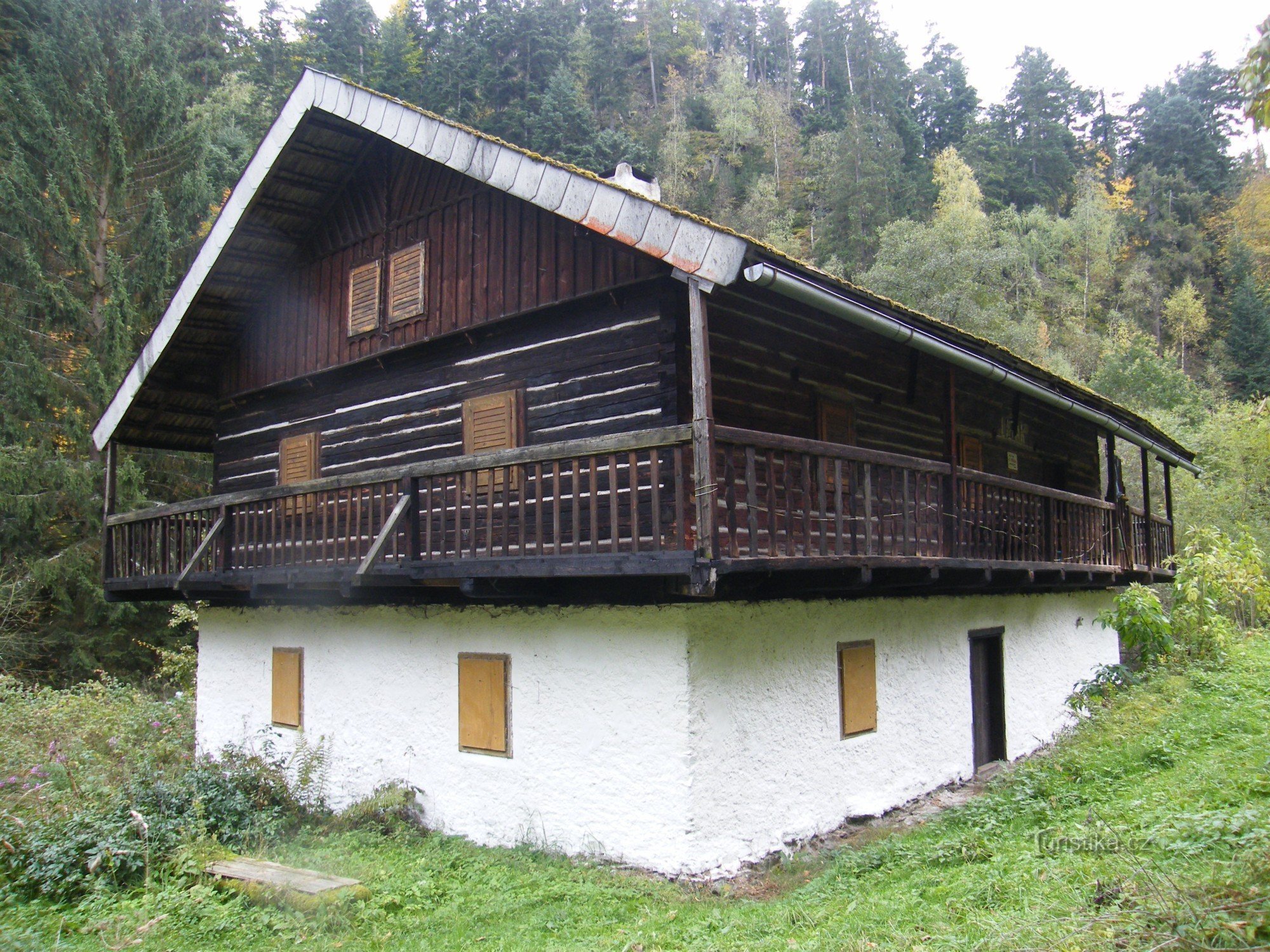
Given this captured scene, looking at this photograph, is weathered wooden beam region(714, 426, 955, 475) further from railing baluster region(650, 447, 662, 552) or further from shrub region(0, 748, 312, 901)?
shrub region(0, 748, 312, 901)

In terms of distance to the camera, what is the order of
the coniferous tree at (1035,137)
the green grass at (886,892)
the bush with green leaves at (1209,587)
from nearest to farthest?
1. the green grass at (886,892)
2. the bush with green leaves at (1209,587)
3. the coniferous tree at (1035,137)

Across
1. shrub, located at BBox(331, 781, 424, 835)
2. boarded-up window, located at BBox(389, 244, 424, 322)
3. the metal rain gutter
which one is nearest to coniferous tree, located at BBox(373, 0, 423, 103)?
boarded-up window, located at BBox(389, 244, 424, 322)

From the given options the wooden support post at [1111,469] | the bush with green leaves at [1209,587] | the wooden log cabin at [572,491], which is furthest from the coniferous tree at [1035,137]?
the wooden log cabin at [572,491]

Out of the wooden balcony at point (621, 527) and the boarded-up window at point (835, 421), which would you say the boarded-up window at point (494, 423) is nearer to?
the wooden balcony at point (621, 527)

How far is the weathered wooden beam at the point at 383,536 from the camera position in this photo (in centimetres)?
953

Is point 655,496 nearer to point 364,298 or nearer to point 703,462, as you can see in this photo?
point 703,462

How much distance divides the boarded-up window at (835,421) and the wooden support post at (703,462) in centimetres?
386

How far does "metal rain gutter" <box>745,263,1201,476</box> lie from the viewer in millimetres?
7672

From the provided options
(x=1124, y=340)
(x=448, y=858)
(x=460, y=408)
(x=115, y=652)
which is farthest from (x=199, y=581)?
(x=1124, y=340)

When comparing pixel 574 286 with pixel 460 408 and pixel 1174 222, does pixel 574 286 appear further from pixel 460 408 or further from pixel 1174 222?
pixel 1174 222

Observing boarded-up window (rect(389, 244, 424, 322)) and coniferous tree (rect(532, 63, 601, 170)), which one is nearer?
boarded-up window (rect(389, 244, 424, 322))

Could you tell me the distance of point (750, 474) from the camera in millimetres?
7852

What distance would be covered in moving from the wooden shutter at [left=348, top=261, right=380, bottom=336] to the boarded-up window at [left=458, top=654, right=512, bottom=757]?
486cm

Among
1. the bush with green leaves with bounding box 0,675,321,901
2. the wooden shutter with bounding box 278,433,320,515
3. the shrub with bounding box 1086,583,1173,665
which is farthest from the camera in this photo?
the shrub with bounding box 1086,583,1173,665
